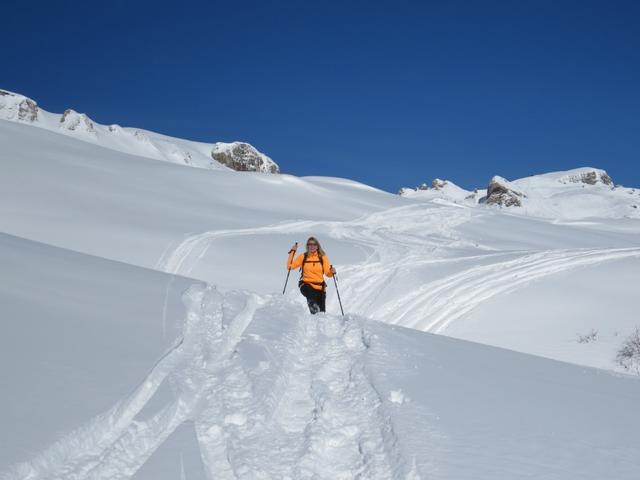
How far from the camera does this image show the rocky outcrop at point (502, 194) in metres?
74.6

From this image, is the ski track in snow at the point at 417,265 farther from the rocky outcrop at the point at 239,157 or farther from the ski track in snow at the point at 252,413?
the rocky outcrop at the point at 239,157

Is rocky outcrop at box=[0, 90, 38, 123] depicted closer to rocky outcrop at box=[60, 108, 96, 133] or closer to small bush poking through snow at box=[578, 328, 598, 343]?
rocky outcrop at box=[60, 108, 96, 133]

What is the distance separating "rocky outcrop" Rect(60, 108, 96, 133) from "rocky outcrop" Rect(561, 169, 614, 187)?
87020 millimetres

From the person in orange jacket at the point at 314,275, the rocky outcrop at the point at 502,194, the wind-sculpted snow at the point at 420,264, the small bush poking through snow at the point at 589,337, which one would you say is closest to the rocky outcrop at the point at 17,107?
the rocky outcrop at the point at 502,194

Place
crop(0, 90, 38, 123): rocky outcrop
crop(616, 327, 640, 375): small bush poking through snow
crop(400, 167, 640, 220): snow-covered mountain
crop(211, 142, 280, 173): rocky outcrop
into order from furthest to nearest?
1. crop(211, 142, 280, 173): rocky outcrop
2. crop(0, 90, 38, 123): rocky outcrop
3. crop(400, 167, 640, 220): snow-covered mountain
4. crop(616, 327, 640, 375): small bush poking through snow

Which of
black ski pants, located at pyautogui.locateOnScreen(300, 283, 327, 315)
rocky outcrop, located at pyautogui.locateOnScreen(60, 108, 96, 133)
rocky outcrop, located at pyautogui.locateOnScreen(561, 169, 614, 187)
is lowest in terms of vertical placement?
black ski pants, located at pyautogui.locateOnScreen(300, 283, 327, 315)

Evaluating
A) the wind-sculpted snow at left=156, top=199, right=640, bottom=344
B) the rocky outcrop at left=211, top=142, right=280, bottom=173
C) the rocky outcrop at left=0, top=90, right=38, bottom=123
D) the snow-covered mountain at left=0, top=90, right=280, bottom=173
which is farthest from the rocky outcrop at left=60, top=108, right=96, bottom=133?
the wind-sculpted snow at left=156, top=199, right=640, bottom=344

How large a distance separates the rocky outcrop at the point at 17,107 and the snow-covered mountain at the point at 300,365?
76580 mm

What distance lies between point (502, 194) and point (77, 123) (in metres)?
62.2

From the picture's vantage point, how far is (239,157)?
91.7 meters

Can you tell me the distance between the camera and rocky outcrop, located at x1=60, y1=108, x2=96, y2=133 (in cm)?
7494

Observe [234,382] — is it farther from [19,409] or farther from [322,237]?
[322,237]

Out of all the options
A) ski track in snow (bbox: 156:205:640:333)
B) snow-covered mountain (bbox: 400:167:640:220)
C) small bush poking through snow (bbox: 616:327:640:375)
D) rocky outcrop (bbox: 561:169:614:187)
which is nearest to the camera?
small bush poking through snow (bbox: 616:327:640:375)

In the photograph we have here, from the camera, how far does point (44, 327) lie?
14.8 feet
